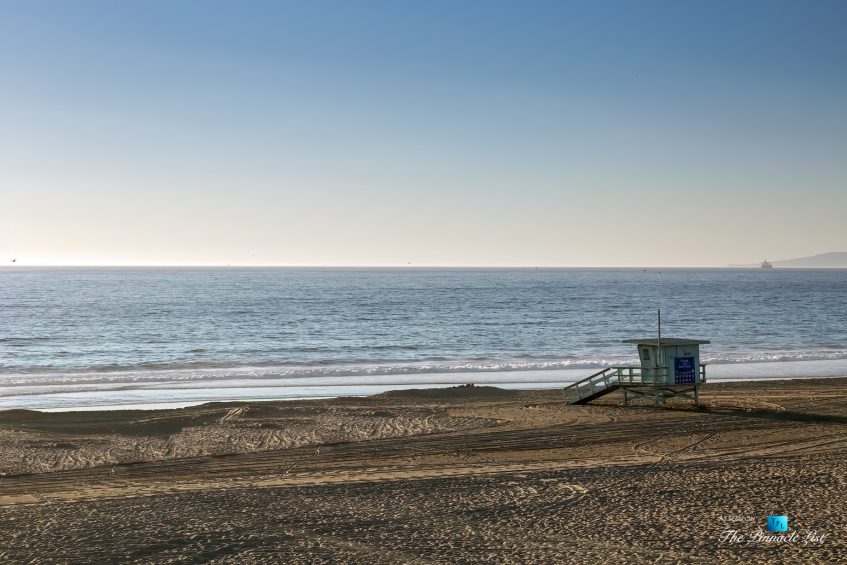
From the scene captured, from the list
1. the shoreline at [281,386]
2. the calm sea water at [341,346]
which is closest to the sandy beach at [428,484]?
the shoreline at [281,386]

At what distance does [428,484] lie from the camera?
18859 mm

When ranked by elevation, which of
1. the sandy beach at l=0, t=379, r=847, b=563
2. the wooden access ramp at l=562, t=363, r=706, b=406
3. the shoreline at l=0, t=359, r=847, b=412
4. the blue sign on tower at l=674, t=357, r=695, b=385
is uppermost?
the blue sign on tower at l=674, t=357, r=695, b=385

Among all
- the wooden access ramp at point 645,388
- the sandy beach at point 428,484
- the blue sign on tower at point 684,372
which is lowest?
the sandy beach at point 428,484

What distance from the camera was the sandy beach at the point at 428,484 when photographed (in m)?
14.4

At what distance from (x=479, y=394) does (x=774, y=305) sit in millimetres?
87048

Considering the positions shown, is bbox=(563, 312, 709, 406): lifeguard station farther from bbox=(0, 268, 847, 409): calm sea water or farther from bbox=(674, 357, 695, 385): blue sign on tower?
bbox=(0, 268, 847, 409): calm sea water

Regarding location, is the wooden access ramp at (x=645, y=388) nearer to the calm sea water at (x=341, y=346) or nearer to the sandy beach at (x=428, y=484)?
the sandy beach at (x=428, y=484)

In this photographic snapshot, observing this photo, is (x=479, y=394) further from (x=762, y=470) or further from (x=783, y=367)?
(x=783, y=367)

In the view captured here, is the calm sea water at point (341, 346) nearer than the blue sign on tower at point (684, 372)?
No

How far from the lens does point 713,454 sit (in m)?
21.7

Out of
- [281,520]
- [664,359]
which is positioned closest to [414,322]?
[664,359]

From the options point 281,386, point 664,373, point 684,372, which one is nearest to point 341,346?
point 281,386

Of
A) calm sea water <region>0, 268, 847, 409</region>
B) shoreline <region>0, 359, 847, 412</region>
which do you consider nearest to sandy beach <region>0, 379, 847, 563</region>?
shoreline <region>0, 359, 847, 412</region>

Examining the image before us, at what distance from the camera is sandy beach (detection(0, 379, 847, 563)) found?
47.4 ft
